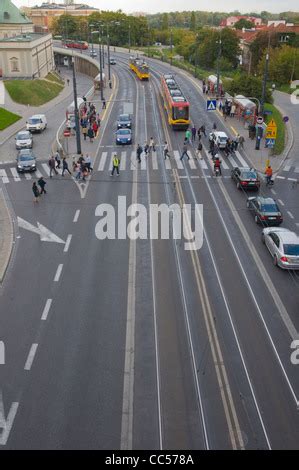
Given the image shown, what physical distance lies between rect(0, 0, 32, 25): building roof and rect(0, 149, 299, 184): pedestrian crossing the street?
64.4 m

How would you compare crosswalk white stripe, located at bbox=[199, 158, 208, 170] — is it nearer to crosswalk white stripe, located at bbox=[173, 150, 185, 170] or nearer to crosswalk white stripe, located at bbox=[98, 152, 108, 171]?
crosswalk white stripe, located at bbox=[173, 150, 185, 170]

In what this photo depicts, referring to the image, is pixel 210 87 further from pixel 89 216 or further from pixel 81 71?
pixel 81 71

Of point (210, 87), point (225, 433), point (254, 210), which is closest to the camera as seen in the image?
point (225, 433)

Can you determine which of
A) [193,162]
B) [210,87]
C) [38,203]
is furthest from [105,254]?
[210,87]

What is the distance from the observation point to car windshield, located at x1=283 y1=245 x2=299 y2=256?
19734 millimetres

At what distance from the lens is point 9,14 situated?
89.3 meters

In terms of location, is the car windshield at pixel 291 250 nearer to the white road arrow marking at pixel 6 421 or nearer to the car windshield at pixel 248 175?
the car windshield at pixel 248 175

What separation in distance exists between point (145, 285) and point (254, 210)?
30.8 feet

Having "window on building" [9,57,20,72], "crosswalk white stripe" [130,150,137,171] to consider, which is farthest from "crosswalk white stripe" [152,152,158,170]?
"window on building" [9,57,20,72]

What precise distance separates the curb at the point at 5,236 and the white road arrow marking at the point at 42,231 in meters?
0.62

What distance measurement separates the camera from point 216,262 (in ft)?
67.9

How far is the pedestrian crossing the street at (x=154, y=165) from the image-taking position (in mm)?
33188


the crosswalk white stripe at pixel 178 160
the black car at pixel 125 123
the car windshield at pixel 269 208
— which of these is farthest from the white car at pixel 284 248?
the black car at pixel 125 123

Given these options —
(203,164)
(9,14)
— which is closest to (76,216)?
(203,164)
